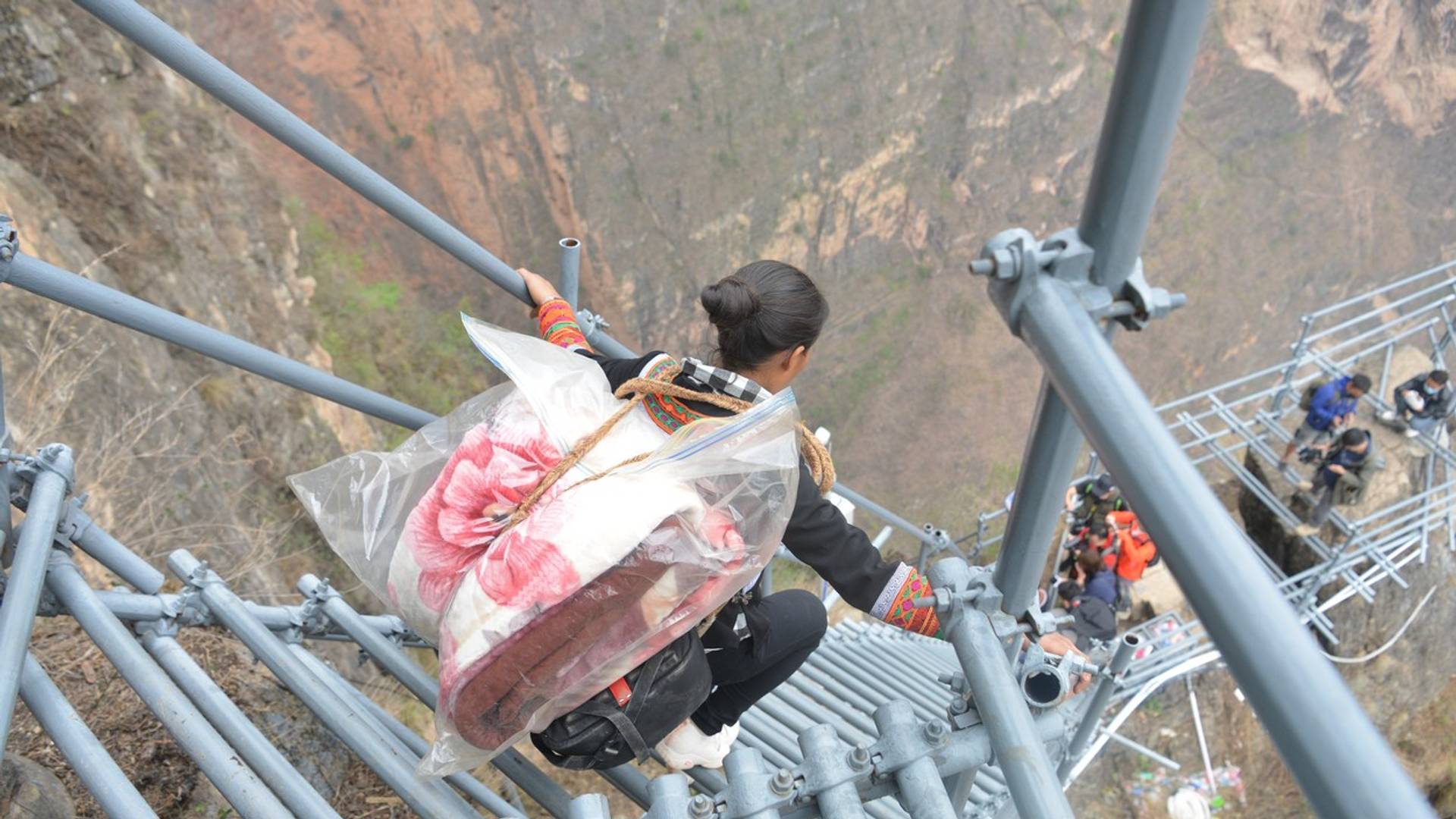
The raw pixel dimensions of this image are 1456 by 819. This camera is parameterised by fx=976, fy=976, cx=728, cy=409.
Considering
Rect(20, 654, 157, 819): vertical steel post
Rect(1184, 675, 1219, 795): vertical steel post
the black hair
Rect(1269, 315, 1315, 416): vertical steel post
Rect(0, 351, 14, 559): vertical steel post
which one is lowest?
Rect(1184, 675, 1219, 795): vertical steel post

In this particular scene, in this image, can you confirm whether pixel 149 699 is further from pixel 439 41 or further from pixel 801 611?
pixel 439 41

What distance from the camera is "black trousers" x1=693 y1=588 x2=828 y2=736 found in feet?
8.42

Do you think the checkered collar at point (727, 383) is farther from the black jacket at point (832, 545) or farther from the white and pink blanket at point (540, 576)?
the white and pink blanket at point (540, 576)

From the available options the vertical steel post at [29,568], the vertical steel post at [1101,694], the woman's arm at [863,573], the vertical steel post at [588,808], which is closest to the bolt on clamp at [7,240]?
the vertical steel post at [29,568]

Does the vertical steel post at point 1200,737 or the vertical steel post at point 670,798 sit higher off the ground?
the vertical steel post at point 670,798

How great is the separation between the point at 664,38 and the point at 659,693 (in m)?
21.6

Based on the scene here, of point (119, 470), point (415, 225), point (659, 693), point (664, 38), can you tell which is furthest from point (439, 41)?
point (659, 693)

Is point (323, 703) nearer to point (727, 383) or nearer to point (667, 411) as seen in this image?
point (667, 411)

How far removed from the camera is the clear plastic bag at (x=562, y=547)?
1.77 m

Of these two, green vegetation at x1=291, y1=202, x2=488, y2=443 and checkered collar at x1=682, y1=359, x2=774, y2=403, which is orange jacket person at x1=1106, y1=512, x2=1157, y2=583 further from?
green vegetation at x1=291, y1=202, x2=488, y2=443

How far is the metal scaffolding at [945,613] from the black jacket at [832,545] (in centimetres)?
18

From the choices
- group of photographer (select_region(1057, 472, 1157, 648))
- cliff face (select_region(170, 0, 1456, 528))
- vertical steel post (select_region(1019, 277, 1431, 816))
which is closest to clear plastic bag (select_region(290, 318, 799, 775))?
vertical steel post (select_region(1019, 277, 1431, 816))

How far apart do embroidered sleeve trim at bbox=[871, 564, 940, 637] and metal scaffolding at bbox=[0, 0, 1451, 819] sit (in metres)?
0.13

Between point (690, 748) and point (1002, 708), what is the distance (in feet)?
3.87
